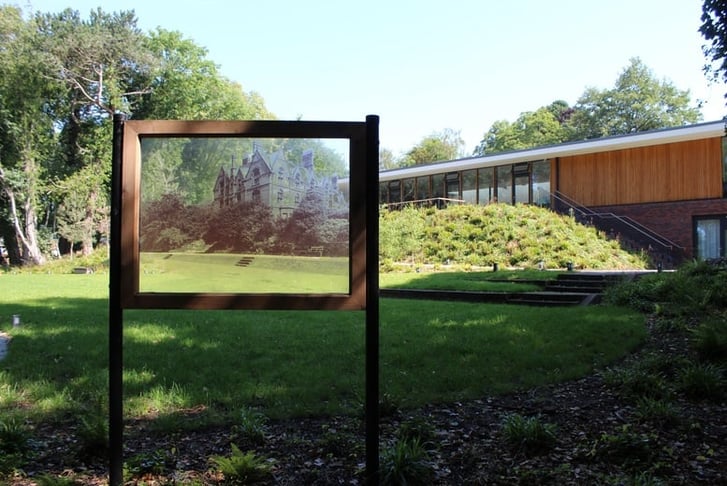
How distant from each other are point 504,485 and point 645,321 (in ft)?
19.2

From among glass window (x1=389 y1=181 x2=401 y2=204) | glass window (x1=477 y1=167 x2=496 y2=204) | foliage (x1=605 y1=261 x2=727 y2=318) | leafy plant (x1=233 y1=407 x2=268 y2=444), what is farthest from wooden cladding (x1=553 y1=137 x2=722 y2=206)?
leafy plant (x1=233 y1=407 x2=268 y2=444)

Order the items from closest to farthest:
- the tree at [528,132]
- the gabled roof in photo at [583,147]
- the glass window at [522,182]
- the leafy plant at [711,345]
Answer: the leafy plant at [711,345]
the gabled roof in photo at [583,147]
the glass window at [522,182]
the tree at [528,132]

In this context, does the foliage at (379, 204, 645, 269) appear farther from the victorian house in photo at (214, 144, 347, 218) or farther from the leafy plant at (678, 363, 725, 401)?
the victorian house in photo at (214, 144, 347, 218)

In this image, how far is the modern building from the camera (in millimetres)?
22438

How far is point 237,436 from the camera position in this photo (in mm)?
4059

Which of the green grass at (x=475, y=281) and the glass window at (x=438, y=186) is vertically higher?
the glass window at (x=438, y=186)

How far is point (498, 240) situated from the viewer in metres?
21.9

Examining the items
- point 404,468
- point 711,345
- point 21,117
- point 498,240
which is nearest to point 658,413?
point 711,345

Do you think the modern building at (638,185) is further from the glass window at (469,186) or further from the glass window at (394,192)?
the glass window at (394,192)

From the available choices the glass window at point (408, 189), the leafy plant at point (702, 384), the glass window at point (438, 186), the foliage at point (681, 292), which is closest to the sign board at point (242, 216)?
the leafy plant at point (702, 384)

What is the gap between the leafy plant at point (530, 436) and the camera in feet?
12.0

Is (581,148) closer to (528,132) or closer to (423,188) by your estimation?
(423,188)

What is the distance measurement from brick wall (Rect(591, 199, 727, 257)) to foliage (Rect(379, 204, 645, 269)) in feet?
9.93

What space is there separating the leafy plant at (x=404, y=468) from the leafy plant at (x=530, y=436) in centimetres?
71
